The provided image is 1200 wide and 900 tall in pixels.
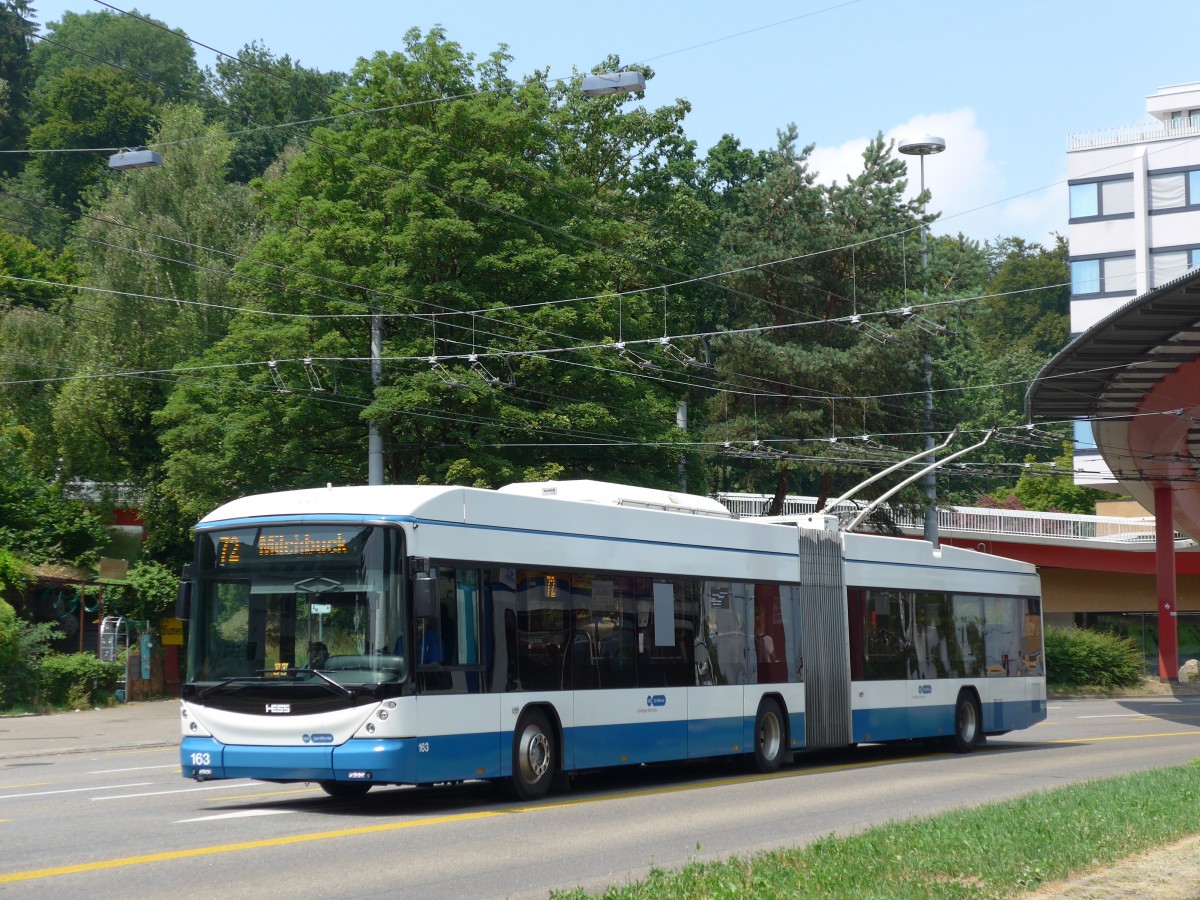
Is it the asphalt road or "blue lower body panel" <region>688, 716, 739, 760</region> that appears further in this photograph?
"blue lower body panel" <region>688, 716, 739, 760</region>

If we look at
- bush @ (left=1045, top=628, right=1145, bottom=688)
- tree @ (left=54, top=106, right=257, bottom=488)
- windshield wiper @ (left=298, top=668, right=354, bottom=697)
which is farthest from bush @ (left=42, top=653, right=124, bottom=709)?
bush @ (left=1045, top=628, right=1145, bottom=688)

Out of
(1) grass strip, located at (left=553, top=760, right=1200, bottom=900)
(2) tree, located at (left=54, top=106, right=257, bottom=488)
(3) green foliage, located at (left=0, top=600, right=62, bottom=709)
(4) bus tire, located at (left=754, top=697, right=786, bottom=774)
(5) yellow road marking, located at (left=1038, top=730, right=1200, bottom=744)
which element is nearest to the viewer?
(1) grass strip, located at (left=553, top=760, right=1200, bottom=900)

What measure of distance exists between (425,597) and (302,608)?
1.20 meters

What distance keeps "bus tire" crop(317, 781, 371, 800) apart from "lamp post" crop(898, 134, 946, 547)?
32.5 meters

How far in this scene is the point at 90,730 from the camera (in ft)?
93.3

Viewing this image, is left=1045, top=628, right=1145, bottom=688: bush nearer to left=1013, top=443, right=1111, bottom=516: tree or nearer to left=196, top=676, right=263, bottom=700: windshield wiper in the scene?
left=1013, top=443, right=1111, bottom=516: tree

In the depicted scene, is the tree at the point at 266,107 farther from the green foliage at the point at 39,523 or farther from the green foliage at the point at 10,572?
the green foliage at the point at 10,572

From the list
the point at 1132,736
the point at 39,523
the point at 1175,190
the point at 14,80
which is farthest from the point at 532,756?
the point at 14,80

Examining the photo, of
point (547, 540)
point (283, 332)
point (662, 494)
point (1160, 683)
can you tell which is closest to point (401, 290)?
point (283, 332)

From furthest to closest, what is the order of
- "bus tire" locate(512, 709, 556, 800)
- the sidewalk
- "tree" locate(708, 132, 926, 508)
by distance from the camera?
"tree" locate(708, 132, 926, 508)
the sidewalk
"bus tire" locate(512, 709, 556, 800)

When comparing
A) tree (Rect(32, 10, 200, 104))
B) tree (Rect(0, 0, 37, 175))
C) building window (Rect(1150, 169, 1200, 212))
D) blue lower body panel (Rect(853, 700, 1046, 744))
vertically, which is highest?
tree (Rect(32, 10, 200, 104))

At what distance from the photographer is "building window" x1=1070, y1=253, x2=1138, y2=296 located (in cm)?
8231

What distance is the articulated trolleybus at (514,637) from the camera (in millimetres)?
13945

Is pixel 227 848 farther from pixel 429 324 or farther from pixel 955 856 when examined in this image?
pixel 429 324
